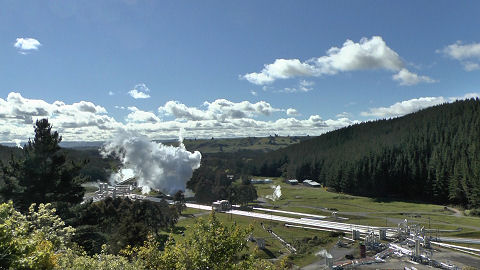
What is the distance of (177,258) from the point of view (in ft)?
57.6

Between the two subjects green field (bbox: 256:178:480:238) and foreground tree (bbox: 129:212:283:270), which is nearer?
foreground tree (bbox: 129:212:283:270)

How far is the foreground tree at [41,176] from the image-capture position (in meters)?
41.4

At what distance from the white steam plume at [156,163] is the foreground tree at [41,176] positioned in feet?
311

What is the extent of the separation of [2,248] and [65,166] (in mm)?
36689

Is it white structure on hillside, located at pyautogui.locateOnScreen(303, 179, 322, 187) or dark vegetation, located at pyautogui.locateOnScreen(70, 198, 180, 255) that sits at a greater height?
dark vegetation, located at pyautogui.locateOnScreen(70, 198, 180, 255)

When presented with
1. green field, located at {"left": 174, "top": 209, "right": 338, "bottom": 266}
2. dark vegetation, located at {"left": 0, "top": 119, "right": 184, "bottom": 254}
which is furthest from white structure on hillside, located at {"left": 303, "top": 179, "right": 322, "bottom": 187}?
dark vegetation, located at {"left": 0, "top": 119, "right": 184, "bottom": 254}

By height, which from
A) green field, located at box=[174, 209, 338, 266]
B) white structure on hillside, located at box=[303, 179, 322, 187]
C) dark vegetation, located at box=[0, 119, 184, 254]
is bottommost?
white structure on hillside, located at box=[303, 179, 322, 187]

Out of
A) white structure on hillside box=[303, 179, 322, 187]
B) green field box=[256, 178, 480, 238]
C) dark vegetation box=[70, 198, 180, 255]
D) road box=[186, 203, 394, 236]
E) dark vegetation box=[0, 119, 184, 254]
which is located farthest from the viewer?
white structure on hillside box=[303, 179, 322, 187]

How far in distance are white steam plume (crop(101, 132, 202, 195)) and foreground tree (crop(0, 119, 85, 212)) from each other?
311 ft

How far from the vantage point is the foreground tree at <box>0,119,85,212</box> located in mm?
41406

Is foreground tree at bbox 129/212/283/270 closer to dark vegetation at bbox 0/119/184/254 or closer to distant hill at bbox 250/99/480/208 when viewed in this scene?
dark vegetation at bbox 0/119/184/254

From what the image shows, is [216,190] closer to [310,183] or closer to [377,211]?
[377,211]

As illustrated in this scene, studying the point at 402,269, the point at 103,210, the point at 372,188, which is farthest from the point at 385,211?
the point at 103,210

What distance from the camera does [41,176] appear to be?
1683 inches
